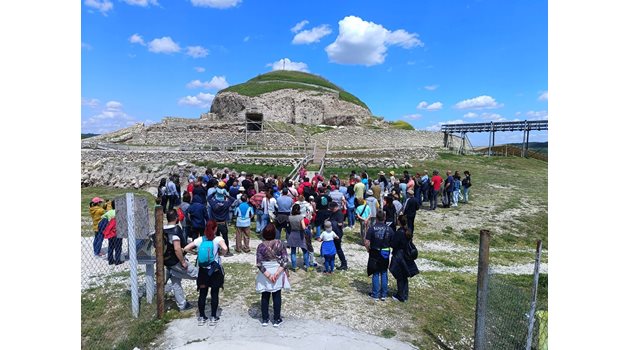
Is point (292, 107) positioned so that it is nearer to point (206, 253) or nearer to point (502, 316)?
point (502, 316)

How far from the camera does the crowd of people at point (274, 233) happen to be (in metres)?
5.79

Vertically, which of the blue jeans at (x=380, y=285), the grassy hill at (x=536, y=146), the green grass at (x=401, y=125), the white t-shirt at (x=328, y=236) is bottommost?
the blue jeans at (x=380, y=285)

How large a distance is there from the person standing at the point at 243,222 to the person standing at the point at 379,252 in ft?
12.6

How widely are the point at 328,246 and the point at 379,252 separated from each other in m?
1.56

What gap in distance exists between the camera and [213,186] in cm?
1173

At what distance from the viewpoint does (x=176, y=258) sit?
6.33m

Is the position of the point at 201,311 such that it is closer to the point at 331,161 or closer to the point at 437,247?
the point at 437,247

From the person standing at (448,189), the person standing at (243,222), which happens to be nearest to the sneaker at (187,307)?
the person standing at (243,222)

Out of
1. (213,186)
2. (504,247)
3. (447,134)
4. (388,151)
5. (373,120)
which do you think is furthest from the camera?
(373,120)

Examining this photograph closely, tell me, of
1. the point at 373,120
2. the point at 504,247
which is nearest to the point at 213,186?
the point at 504,247

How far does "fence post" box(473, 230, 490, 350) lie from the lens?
522 centimetres

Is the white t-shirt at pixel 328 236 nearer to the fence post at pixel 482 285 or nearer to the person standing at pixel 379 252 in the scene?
the person standing at pixel 379 252

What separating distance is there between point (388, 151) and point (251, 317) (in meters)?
30.6

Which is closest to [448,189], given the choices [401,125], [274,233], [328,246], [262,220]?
[262,220]
